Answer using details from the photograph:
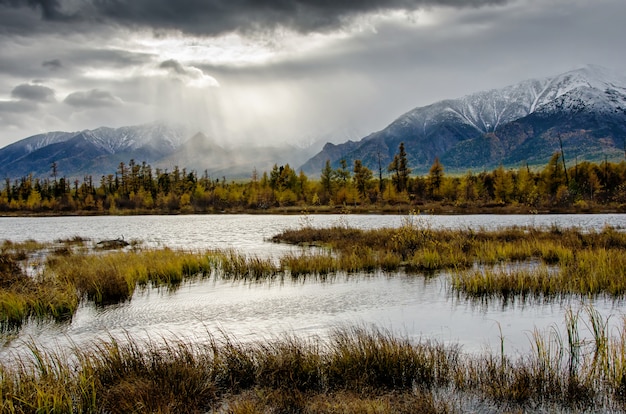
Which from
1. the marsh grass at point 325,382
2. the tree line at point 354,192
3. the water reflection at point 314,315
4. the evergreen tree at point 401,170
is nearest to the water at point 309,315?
the water reflection at point 314,315

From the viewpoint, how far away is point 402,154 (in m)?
127

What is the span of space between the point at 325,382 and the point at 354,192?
383ft

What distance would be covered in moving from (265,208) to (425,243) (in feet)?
337

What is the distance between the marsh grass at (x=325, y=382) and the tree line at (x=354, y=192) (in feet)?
284

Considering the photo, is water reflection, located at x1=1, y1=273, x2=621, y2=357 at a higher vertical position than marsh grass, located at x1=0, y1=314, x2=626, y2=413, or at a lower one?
lower

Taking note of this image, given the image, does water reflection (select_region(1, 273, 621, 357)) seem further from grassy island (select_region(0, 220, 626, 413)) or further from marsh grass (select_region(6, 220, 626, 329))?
grassy island (select_region(0, 220, 626, 413))

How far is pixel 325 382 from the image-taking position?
31.4 ft

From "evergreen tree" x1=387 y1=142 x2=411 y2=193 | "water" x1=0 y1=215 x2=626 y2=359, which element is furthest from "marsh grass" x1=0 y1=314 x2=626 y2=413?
"evergreen tree" x1=387 y1=142 x2=411 y2=193

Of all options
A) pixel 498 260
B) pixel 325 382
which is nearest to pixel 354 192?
pixel 498 260

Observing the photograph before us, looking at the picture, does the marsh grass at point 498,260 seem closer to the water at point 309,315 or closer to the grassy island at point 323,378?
the water at point 309,315

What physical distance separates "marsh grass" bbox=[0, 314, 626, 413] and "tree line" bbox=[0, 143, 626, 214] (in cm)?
8663

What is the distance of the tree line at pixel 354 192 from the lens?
336ft

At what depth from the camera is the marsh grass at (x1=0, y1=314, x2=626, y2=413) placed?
8.34 m

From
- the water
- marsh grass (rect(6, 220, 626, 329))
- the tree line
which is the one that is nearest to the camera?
the water
